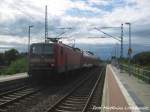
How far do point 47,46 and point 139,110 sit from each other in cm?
1827

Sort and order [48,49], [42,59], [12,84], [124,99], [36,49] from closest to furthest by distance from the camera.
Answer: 1. [124,99]
2. [42,59]
3. [48,49]
4. [36,49]
5. [12,84]

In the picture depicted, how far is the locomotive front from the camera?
2712 cm

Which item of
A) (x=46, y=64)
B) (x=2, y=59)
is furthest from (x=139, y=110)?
(x=2, y=59)

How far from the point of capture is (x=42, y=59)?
2728cm

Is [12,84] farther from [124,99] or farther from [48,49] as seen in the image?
[124,99]

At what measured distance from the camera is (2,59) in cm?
13975

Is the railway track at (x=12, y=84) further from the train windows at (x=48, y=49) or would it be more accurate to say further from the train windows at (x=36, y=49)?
the train windows at (x=48, y=49)

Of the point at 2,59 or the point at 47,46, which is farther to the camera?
the point at 2,59

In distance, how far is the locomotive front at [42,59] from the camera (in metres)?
27.1

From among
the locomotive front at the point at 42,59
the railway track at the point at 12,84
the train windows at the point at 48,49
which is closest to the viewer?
the railway track at the point at 12,84

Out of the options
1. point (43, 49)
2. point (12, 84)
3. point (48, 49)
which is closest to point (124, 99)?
point (48, 49)

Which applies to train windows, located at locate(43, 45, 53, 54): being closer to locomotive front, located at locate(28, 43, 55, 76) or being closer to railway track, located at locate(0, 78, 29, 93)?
locomotive front, located at locate(28, 43, 55, 76)

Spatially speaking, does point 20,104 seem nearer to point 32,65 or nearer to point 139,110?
point 139,110

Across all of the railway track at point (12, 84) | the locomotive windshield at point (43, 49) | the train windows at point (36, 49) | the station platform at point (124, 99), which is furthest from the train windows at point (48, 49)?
the station platform at point (124, 99)
